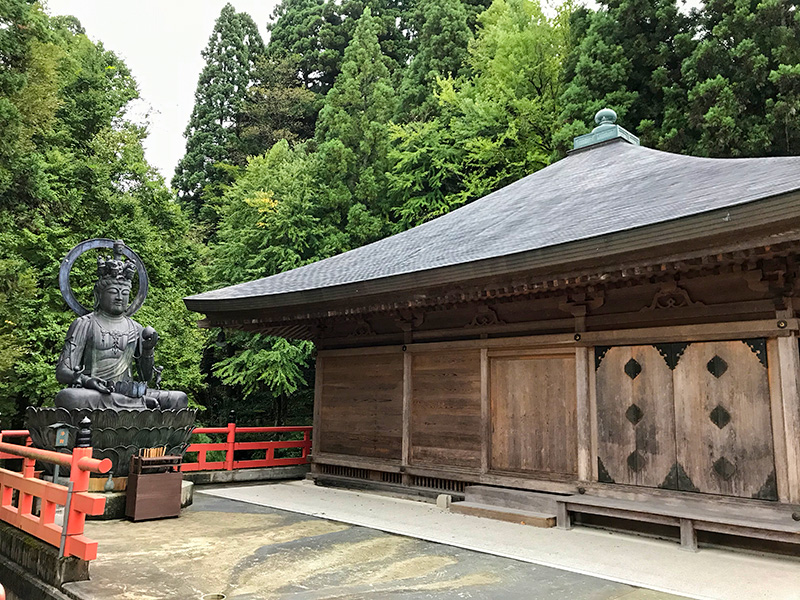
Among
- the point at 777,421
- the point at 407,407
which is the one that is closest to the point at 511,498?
the point at 407,407

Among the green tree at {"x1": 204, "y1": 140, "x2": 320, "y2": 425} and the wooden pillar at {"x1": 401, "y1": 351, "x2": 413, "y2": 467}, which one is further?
the green tree at {"x1": 204, "y1": 140, "x2": 320, "y2": 425}

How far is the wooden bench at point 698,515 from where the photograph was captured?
5332 mm

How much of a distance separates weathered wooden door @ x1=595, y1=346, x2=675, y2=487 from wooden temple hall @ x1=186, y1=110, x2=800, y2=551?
0.06 feet

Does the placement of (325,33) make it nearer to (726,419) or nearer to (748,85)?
(748,85)

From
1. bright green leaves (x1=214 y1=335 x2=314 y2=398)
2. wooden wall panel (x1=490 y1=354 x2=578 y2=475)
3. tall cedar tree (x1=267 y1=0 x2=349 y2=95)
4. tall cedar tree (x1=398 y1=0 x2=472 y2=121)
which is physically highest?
tall cedar tree (x1=267 y1=0 x2=349 y2=95)

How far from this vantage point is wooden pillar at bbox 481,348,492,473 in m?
7.95

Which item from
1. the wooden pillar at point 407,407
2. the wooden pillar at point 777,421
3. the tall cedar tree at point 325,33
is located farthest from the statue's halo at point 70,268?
the tall cedar tree at point 325,33

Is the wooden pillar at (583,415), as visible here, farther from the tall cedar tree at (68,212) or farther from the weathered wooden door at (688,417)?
the tall cedar tree at (68,212)

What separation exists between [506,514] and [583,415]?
151cm

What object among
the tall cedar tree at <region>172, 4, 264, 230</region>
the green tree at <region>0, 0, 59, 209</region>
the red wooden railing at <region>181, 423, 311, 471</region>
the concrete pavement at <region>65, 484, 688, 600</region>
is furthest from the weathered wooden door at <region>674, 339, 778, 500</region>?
the tall cedar tree at <region>172, 4, 264, 230</region>

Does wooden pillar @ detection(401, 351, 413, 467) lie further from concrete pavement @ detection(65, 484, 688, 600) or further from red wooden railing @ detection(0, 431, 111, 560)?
red wooden railing @ detection(0, 431, 111, 560)

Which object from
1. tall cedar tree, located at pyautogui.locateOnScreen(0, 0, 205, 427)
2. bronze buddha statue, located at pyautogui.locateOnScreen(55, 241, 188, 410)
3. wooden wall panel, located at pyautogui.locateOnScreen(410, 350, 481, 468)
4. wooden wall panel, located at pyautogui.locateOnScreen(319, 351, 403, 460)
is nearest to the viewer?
bronze buddha statue, located at pyautogui.locateOnScreen(55, 241, 188, 410)

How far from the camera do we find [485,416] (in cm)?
802

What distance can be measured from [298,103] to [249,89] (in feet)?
9.05
